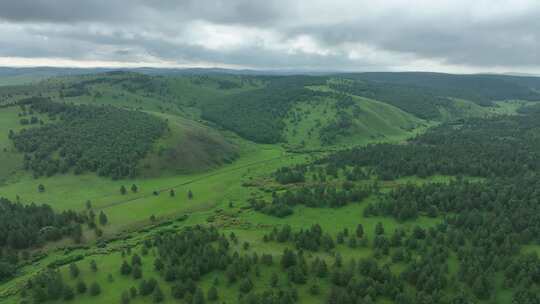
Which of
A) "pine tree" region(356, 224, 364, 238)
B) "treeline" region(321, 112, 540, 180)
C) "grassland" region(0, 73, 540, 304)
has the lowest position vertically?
"grassland" region(0, 73, 540, 304)

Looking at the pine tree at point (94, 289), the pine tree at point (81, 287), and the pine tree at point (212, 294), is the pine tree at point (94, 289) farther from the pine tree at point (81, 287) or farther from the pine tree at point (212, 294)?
the pine tree at point (212, 294)

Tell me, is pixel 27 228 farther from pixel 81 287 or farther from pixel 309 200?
pixel 309 200

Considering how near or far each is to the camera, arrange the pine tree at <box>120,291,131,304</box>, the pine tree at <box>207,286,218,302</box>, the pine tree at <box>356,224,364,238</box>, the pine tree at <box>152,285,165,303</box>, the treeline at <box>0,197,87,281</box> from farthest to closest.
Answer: the pine tree at <box>356,224,364,238</box>
the treeline at <box>0,197,87,281</box>
the pine tree at <box>152,285,165,303</box>
the pine tree at <box>207,286,218,302</box>
the pine tree at <box>120,291,131,304</box>

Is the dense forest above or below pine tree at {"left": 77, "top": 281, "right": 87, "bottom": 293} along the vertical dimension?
above

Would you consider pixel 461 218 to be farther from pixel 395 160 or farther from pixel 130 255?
pixel 130 255

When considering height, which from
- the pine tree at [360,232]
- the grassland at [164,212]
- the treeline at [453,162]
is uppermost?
A: the treeline at [453,162]

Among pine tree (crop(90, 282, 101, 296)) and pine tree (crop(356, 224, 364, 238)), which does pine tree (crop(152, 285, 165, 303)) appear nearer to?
pine tree (crop(90, 282, 101, 296))

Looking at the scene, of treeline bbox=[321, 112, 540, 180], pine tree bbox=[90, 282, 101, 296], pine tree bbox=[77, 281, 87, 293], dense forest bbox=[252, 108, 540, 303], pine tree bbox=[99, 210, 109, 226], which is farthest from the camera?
treeline bbox=[321, 112, 540, 180]

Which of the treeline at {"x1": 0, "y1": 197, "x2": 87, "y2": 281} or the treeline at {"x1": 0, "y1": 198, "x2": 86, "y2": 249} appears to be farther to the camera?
the treeline at {"x1": 0, "y1": 198, "x2": 86, "y2": 249}

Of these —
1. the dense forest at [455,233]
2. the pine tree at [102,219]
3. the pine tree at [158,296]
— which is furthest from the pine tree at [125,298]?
the pine tree at [102,219]

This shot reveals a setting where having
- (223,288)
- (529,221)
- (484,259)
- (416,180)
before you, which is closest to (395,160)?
(416,180)

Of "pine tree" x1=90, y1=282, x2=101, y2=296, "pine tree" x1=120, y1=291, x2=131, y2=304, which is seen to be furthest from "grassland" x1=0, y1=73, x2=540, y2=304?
"pine tree" x1=120, y1=291, x2=131, y2=304
